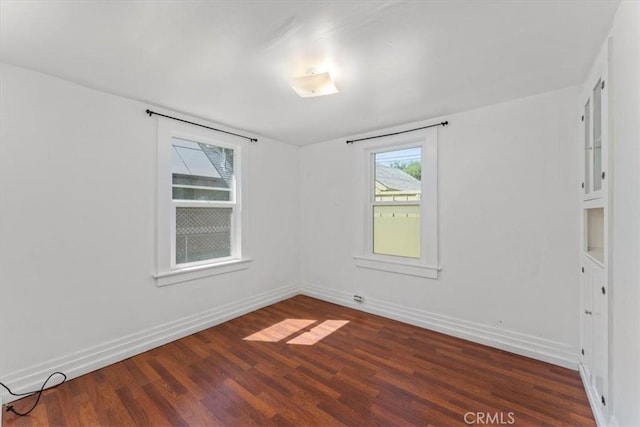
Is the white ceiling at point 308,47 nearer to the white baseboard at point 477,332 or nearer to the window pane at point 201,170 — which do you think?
the window pane at point 201,170

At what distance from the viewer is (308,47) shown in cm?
172

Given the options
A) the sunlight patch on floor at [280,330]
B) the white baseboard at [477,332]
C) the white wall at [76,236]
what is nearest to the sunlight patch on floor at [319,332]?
the sunlight patch on floor at [280,330]

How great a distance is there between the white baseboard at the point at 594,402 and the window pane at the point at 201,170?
3603 mm

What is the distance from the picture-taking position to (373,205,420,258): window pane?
3268mm

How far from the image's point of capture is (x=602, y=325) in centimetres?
161

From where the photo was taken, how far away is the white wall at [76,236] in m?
1.94

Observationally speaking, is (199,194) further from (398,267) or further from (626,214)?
(626,214)

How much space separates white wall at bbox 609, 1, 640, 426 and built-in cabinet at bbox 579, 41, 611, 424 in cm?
10

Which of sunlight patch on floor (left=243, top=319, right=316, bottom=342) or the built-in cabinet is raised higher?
the built-in cabinet

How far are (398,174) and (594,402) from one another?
252 centimetres

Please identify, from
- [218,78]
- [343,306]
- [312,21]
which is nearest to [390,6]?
[312,21]

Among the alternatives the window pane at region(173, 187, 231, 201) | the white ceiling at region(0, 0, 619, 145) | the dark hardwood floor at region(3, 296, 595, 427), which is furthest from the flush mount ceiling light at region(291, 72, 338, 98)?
the dark hardwood floor at region(3, 296, 595, 427)

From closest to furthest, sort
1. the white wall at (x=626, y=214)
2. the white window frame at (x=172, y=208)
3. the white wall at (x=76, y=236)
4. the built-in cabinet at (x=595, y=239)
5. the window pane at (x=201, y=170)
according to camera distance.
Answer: the white wall at (x=626, y=214) → the built-in cabinet at (x=595, y=239) → the white wall at (x=76, y=236) → the white window frame at (x=172, y=208) → the window pane at (x=201, y=170)

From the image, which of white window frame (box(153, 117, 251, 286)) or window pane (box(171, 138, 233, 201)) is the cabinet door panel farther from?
window pane (box(171, 138, 233, 201))
